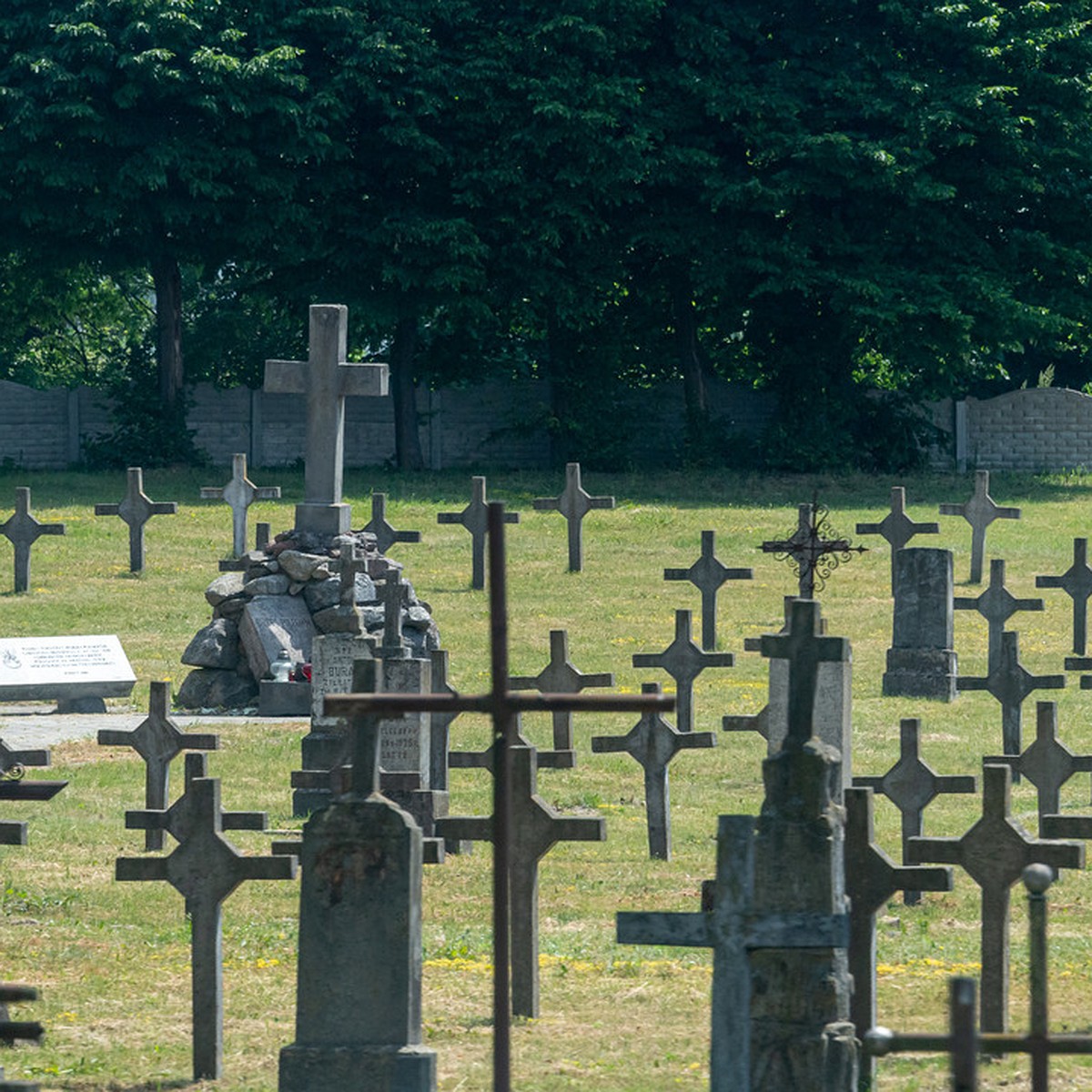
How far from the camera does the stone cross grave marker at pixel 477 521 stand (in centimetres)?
2519

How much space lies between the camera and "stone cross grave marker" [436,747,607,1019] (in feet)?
32.0

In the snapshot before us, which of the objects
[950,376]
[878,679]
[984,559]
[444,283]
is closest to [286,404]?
[444,283]

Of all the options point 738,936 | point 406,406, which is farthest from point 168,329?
point 738,936

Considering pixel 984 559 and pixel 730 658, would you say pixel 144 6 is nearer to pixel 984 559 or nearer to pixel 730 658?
pixel 984 559

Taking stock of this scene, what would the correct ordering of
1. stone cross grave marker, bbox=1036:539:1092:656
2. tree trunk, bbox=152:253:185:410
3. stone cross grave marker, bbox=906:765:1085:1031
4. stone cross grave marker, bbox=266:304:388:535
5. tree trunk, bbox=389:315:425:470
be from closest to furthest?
stone cross grave marker, bbox=906:765:1085:1031
stone cross grave marker, bbox=266:304:388:535
stone cross grave marker, bbox=1036:539:1092:656
tree trunk, bbox=389:315:425:470
tree trunk, bbox=152:253:185:410

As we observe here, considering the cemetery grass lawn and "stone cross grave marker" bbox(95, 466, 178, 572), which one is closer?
the cemetery grass lawn

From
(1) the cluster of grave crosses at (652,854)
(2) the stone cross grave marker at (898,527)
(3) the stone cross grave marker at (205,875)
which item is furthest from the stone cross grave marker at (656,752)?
(2) the stone cross grave marker at (898,527)

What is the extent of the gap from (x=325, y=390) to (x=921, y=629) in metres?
5.49

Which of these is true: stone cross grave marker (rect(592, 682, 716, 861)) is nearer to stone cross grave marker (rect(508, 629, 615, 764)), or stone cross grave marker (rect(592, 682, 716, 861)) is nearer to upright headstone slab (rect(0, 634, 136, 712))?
stone cross grave marker (rect(508, 629, 615, 764))

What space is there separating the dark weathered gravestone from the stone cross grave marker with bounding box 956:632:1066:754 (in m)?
9.93

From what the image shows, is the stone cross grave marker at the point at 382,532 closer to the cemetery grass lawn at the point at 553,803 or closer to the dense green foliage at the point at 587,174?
the cemetery grass lawn at the point at 553,803

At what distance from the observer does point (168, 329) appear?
37219 millimetres

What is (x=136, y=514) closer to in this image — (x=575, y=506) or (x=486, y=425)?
(x=575, y=506)

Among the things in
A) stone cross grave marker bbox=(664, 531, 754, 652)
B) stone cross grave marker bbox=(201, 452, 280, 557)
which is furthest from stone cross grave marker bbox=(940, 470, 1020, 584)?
stone cross grave marker bbox=(201, 452, 280, 557)
